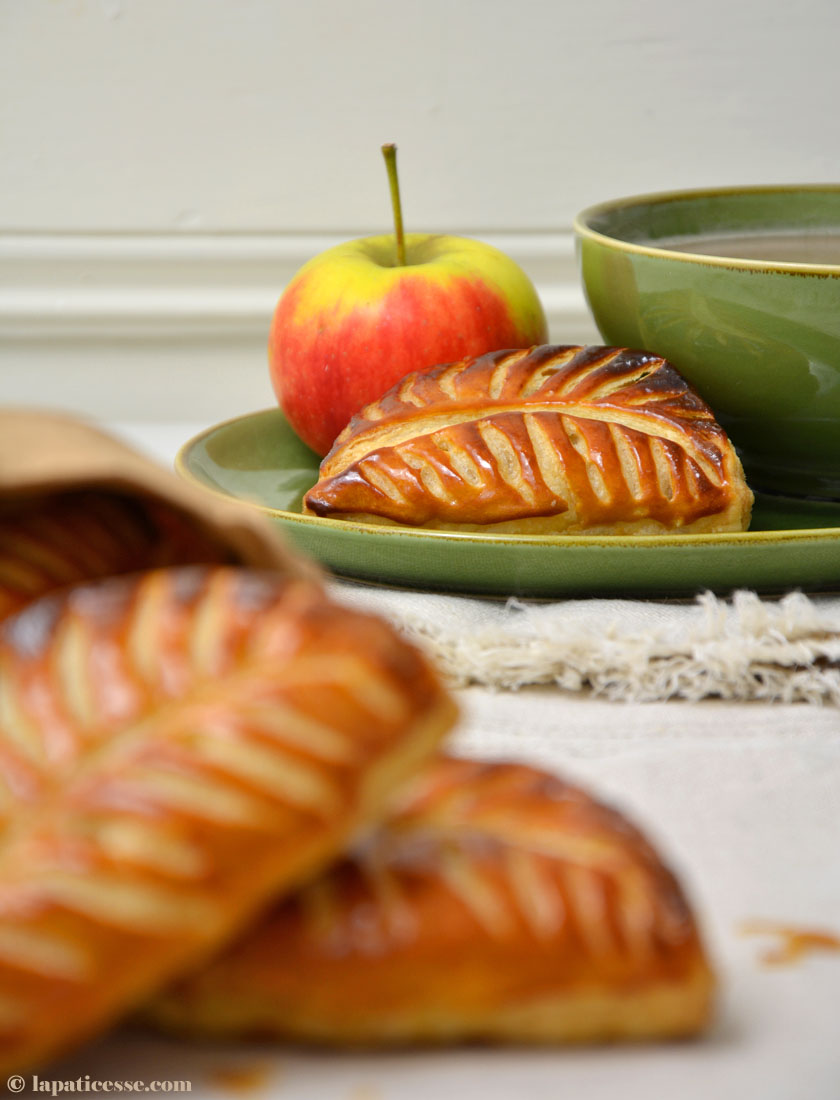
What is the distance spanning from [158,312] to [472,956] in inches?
39.5

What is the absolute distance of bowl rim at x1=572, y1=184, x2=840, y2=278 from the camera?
67cm

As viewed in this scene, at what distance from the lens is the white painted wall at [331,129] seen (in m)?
1.09

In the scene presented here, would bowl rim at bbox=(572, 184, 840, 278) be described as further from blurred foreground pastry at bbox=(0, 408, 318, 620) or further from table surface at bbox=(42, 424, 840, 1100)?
blurred foreground pastry at bbox=(0, 408, 318, 620)

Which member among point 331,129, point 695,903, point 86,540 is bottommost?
point 695,903

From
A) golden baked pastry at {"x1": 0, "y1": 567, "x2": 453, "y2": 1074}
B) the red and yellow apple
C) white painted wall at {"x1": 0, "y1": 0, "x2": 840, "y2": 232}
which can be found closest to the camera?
golden baked pastry at {"x1": 0, "y1": 567, "x2": 453, "y2": 1074}

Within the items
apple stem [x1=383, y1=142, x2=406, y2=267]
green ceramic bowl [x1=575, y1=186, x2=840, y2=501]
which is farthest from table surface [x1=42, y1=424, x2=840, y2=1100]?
apple stem [x1=383, y1=142, x2=406, y2=267]

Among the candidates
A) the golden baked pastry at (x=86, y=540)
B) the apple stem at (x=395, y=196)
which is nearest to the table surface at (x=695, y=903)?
the golden baked pastry at (x=86, y=540)

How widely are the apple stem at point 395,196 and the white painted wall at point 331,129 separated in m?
0.30

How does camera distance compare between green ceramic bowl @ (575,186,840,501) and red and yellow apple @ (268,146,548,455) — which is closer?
green ceramic bowl @ (575,186,840,501)

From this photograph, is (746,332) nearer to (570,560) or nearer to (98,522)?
(570,560)

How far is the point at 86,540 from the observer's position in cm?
39

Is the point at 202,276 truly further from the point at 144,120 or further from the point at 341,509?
the point at 341,509

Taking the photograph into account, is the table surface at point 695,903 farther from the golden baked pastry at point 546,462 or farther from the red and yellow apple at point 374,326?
the red and yellow apple at point 374,326

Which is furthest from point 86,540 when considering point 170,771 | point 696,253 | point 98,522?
point 696,253
